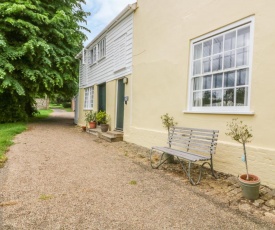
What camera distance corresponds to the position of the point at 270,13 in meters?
4.00

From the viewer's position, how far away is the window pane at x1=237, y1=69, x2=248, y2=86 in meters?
4.48

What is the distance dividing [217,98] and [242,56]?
103 centimetres

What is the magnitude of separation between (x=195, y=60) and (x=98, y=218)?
4.34 meters

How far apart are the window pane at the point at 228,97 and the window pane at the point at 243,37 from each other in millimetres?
972

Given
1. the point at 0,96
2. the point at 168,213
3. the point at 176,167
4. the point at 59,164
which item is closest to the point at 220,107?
the point at 176,167

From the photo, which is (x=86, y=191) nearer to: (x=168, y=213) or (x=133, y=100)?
(x=168, y=213)

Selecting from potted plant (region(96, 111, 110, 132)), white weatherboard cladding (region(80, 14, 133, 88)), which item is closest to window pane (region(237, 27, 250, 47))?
white weatherboard cladding (region(80, 14, 133, 88))

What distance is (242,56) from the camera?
180 inches

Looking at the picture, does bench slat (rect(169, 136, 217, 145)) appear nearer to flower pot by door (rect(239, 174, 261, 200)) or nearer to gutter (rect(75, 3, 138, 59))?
flower pot by door (rect(239, 174, 261, 200))

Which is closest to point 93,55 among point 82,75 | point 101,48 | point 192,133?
point 101,48

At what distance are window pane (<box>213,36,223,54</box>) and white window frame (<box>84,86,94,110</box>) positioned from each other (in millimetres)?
9585

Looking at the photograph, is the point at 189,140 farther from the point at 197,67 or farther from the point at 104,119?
the point at 104,119

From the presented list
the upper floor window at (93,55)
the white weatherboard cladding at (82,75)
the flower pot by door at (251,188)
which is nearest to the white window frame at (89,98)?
the white weatherboard cladding at (82,75)

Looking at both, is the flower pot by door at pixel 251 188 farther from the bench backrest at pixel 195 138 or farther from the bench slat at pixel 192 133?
the bench slat at pixel 192 133
